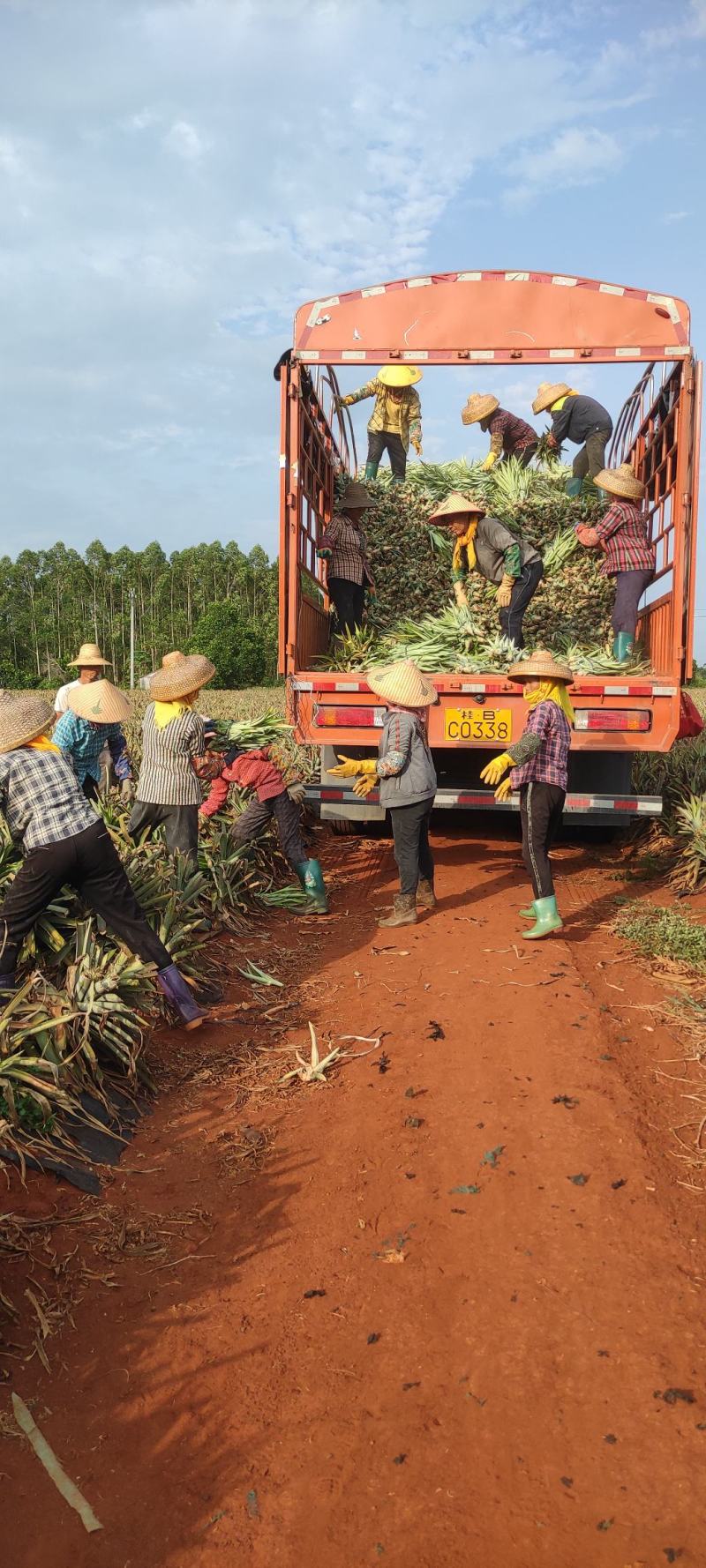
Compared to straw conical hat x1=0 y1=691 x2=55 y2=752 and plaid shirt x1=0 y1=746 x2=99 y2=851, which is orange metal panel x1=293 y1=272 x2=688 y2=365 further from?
plaid shirt x1=0 y1=746 x2=99 y2=851

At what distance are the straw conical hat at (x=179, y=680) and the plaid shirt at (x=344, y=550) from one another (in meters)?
2.23

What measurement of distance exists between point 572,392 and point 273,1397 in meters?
8.06

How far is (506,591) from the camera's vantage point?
7.30 metres

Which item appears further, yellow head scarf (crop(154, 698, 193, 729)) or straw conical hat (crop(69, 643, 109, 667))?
straw conical hat (crop(69, 643, 109, 667))

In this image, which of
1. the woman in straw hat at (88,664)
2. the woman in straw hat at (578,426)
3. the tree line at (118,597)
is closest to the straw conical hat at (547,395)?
the woman in straw hat at (578,426)

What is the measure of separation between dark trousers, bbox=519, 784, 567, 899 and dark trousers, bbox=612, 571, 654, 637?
2.05 metres

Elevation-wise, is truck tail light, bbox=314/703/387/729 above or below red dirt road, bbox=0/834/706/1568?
above

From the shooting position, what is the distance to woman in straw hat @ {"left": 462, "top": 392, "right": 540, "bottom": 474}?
867 centimetres

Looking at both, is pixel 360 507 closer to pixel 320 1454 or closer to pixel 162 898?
pixel 162 898

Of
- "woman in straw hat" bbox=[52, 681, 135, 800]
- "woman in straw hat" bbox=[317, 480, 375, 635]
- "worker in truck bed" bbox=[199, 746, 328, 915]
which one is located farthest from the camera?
"woman in straw hat" bbox=[317, 480, 375, 635]

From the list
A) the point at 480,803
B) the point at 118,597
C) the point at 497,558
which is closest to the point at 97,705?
the point at 480,803

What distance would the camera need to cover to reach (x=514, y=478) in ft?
28.0

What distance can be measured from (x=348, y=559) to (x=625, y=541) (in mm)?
2011

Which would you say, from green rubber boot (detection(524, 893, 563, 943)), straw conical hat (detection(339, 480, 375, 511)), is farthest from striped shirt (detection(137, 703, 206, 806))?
straw conical hat (detection(339, 480, 375, 511))
